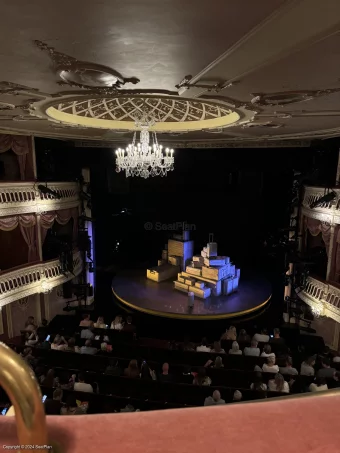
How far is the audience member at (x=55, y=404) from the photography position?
5152 mm

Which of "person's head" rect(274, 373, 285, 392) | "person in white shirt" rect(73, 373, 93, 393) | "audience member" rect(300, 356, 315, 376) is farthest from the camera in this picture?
"audience member" rect(300, 356, 315, 376)

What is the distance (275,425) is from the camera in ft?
2.89

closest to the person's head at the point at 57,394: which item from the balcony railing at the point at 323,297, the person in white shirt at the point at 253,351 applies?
the person in white shirt at the point at 253,351

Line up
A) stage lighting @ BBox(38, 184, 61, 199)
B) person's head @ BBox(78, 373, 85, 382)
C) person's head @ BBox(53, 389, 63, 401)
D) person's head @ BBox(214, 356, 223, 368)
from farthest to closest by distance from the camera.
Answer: stage lighting @ BBox(38, 184, 61, 199)
person's head @ BBox(214, 356, 223, 368)
person's head @ BBox(78, 373, 85, 382)
person's head @ BBox(53, 389, 63, 401)

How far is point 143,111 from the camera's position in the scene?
7398 millimetres

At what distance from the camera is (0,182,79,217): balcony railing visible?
9570mm

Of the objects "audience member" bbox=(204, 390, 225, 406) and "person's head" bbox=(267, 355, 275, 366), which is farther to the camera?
"person's head" bbox=(267, 355, 275, 366)

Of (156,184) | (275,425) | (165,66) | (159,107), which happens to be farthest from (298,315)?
(275,425)

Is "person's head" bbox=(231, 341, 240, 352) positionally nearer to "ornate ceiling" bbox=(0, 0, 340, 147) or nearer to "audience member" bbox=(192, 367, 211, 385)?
"audience member" bbox=(192, 367, 211, 385)

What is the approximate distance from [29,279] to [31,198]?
2583mm

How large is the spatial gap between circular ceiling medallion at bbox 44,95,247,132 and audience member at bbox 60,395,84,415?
5074 mm

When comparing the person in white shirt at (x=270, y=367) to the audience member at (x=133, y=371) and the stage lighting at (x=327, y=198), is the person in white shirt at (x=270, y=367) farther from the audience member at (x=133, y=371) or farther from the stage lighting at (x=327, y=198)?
the stage lighting at (x=327, y=198)

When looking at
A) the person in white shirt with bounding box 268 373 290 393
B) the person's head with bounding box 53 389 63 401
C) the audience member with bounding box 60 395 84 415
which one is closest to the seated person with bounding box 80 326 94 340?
the audience member with bounding box 60 395 84 415

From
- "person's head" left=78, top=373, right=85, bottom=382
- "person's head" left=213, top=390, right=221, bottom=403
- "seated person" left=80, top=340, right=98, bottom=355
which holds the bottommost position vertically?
"seated person" left=80, top=340, right=98, bottom=355
